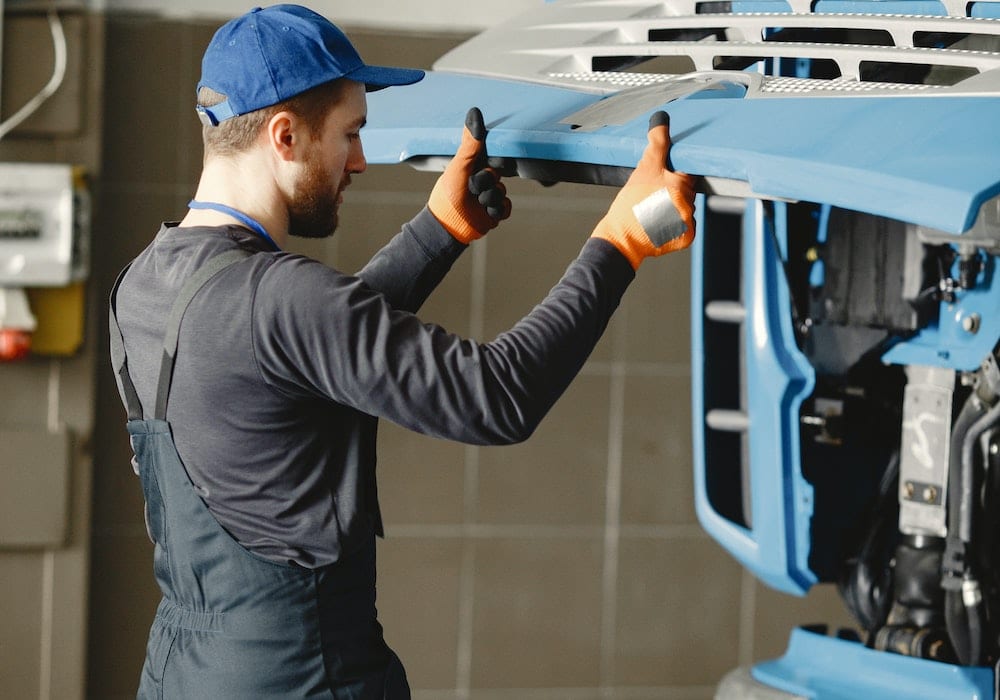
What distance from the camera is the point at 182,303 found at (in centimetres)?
175

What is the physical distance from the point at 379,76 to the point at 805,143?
0.61m

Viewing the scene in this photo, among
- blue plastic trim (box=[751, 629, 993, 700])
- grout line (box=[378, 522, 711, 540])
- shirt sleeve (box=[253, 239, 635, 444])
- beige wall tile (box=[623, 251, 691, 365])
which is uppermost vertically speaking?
shirt sleeve (box=[253, 239, 635, 444])

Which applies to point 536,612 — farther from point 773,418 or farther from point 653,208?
point 653,208

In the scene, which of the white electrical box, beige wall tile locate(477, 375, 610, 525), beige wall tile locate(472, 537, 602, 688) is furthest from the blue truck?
the white electrical box

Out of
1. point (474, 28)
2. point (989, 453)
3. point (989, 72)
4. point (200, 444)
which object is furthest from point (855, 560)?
point (474, 28)

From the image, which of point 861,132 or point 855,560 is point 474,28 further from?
point 861,132

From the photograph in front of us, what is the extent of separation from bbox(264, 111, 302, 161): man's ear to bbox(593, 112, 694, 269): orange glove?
443 millimetres

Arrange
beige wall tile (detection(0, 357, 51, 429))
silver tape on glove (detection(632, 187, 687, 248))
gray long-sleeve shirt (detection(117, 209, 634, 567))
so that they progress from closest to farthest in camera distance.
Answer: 1. gray long-sleeve shirt (detection(117, 209, 634, 567))
2. silver tape on glove (detection(632, 187, 687, 248))
3. beige wall tile (detection(0, 357, 51, 429))

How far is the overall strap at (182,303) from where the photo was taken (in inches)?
68.4

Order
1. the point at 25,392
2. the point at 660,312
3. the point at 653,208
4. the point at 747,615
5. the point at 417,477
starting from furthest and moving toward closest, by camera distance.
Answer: the point at 747,615
the point at 660,312
the point at 417,477
the point at 25,392
the point at 653,208

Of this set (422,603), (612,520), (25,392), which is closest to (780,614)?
(612,520)

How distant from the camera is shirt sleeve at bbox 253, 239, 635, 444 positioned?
1640mm

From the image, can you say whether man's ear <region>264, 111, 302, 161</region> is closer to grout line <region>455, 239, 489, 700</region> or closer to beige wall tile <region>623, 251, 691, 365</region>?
grout line <region>455, 239, 489, 700</region>

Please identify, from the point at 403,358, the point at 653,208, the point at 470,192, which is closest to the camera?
the point at 403,358
